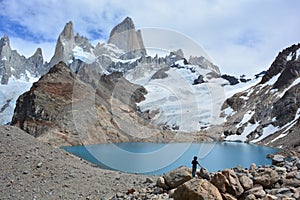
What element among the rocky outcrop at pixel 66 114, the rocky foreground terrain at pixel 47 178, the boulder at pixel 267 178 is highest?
the rocky outcrop at pixel 66 114

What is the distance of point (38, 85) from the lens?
3206 inches

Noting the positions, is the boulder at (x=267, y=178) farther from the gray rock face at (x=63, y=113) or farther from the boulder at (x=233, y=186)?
the gray rock face at (x=63, y=113)

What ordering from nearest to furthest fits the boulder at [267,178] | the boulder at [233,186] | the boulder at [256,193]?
the boulder at [256,193]
the boulder at [233,186]
the boulder at [267,178]

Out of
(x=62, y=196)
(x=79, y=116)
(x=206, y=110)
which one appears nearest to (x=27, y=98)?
(x=79, y=116)

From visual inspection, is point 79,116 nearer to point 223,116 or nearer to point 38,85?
point 38,85

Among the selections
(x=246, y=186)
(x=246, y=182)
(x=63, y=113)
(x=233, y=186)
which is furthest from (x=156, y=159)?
(x=63, y=113)

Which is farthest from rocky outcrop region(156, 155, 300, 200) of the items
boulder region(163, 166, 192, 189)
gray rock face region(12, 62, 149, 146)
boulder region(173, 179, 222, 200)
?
gray rock face region(12, 62, 149, 146)

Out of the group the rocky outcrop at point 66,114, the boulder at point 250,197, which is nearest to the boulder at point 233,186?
the boulder at point 250,197

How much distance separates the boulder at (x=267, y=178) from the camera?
10.5 m

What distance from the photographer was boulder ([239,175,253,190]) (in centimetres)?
1052

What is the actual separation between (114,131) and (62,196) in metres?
71.8

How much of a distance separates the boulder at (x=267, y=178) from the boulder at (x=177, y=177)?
9.83 feet

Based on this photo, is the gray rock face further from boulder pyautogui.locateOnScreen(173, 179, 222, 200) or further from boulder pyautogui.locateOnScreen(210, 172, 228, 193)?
boulder pyautogui.locateOnScreen(173, 179, 222, 200)

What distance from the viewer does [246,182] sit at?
34.9 feet
